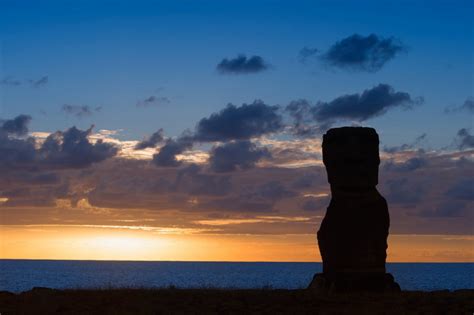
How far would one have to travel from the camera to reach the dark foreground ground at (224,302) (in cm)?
2289

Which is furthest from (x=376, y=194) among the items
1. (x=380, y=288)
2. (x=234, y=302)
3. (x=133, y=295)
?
(x=133, y=295)

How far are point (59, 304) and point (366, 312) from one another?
10.2 metres

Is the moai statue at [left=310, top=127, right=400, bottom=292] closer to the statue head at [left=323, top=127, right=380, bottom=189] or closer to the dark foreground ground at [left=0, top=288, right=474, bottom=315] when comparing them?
the statue head at [left=323, top=127, right=380, bottom=189]

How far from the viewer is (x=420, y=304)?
2370 centimetres

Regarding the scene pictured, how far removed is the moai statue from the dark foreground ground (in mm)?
1278

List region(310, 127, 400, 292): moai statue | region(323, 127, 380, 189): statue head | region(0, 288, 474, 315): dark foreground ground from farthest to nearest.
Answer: region(323, 127, 380, 189): statue head, region(310, 127, 400, 292): moai statue, region(0, 288, 474, 315): dark foreground ground

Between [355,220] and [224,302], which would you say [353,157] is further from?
[224,302]

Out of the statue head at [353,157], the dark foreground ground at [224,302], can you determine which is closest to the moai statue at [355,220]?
the statue head at [353,157]

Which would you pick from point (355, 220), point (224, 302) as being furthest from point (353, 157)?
point (224, 302)

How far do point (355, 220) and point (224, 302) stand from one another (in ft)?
21.5

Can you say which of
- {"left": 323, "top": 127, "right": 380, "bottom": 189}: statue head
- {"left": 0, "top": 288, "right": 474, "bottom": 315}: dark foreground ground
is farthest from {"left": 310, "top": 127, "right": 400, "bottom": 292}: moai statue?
{"left": 0, "top": 288, "right": 474, "bottom": 315}: dark foreground ground

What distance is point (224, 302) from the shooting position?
79.1 feet

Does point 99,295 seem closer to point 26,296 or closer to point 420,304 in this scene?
point 26,296

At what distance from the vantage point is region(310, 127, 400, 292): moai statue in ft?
89.6
